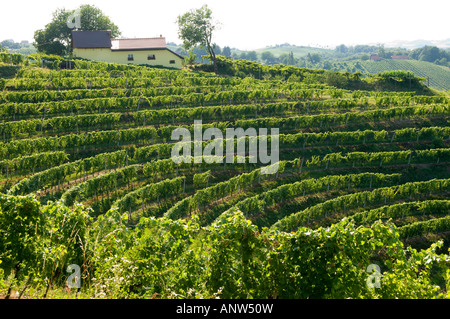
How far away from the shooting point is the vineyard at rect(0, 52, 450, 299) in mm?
9820

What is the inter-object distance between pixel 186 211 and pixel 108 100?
17.2 meters

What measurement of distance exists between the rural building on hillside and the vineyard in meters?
7.77

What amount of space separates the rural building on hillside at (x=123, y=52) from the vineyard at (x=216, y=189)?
25.5ft

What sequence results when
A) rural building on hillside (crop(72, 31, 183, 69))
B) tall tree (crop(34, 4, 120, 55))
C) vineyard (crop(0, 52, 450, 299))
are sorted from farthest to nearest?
1. tall tree (crop(34, 4, 120, 55))
2. rural building on hillside (crop(72, 31, 183, 69))
3. vineyard (crop(0, 52, 450, 299))

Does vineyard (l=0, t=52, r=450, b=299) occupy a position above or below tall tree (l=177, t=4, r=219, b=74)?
below

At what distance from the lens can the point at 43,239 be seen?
35.7 ft

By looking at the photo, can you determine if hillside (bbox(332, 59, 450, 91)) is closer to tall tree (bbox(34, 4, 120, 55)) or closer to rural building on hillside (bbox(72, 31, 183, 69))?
rural building on hillside (bbox(72, 31, 183, 69))

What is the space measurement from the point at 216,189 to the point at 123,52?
3852 centimetres

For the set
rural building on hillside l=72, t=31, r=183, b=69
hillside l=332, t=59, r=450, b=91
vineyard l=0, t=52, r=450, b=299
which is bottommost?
vineyard l=0, t=52, r=450, b=299

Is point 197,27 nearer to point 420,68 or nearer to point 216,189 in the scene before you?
point 216,189

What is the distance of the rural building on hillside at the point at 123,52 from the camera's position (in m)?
55.0

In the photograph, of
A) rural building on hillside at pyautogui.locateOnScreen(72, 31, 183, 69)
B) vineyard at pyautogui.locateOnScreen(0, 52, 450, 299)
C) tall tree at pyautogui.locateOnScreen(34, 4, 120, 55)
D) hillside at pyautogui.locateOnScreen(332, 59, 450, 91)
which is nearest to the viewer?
vineyard at pyautogui.locateOnScreen(0, 52, 450, 299)

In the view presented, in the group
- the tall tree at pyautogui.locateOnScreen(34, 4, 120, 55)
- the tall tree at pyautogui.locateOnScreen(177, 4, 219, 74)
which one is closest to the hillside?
the tall tree at pyautogui.locateOnScreen(177, 4, 219, 74)
